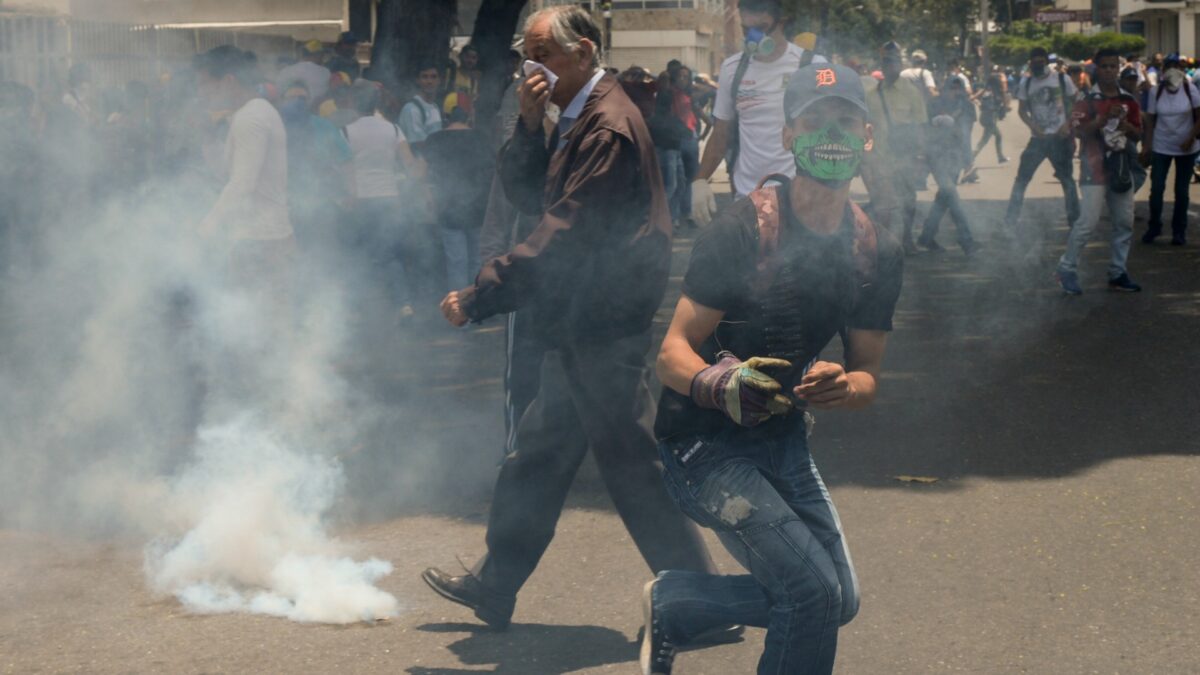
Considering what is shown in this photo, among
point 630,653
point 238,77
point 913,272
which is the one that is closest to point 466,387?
point 238,77

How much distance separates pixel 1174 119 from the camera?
1370 centimetres

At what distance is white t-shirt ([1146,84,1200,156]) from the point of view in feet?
44.8

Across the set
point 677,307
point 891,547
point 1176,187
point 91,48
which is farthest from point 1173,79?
point 677,307

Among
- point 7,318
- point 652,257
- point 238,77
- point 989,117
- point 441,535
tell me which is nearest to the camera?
point 652,257

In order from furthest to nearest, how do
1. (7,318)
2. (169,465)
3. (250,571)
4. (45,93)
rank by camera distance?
(45,93) < (7,318) < (169,465) < (250,571)

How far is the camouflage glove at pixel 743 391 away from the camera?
119 inches

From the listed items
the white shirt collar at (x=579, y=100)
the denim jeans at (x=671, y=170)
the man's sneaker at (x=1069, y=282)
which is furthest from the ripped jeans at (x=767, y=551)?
the denim jeans at (x=671, y=170)

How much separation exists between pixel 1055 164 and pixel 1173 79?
52.9 inches

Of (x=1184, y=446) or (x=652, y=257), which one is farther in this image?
(x=1184, y=446)

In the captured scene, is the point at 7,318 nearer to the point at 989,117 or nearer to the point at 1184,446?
the point at 1184,446

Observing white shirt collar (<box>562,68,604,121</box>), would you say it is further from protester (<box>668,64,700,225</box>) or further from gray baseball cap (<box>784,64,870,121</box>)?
protester (<box>668,64,700,225</box>)

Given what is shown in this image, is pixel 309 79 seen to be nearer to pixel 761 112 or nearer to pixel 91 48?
pixel 761 112

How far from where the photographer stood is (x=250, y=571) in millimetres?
4859

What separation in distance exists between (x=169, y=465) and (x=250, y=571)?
1782 millimetres
